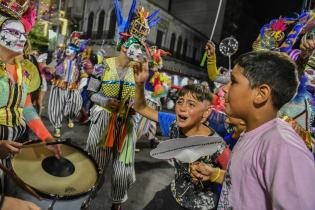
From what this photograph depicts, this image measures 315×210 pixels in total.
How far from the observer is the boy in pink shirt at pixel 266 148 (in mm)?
1007

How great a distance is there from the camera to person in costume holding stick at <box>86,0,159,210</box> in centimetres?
296

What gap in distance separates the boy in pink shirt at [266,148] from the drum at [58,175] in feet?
2.86

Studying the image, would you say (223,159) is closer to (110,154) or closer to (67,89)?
(110,154)

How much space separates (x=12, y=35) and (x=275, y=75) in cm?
Answer: 195

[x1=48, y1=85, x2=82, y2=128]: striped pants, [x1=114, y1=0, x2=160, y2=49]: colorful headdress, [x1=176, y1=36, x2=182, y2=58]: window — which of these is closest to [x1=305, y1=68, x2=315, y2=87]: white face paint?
[x1=114, y1=0, x2=160, y2=49]: colorful headdress

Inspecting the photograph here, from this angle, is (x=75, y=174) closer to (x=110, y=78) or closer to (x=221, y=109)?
(x=110, y=78)

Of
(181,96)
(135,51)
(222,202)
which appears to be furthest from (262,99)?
(135,51)

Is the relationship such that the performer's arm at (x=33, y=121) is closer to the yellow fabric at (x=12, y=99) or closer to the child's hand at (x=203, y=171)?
the yellow fabric at (x=12, y=99)

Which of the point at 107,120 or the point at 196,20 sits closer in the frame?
the point at 107,120

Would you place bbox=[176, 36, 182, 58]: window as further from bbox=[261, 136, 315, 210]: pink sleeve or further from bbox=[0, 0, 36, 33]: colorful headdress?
bbox=[261, 136, 315, 210]: pink sleeve

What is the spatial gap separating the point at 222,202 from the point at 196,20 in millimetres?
29426

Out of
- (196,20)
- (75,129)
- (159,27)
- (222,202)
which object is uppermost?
(196,20)

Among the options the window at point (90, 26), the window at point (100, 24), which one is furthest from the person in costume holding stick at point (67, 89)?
the window at point (90, 26)

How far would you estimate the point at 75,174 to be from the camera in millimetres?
1851
